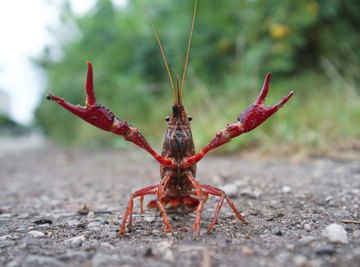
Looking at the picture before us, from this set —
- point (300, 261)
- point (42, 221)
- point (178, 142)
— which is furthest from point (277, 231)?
point (42, 221)

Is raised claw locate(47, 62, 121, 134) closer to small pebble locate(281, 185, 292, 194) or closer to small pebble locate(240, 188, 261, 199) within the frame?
small pebble locate(240, 188, 261, 199)

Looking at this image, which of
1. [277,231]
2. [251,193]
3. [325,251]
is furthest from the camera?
[251,193]

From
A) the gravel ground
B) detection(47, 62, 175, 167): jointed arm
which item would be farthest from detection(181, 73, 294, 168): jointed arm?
the gravel ground

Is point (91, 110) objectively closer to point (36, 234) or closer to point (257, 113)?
point (36, 234)

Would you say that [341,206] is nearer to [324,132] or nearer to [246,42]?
[324,132]

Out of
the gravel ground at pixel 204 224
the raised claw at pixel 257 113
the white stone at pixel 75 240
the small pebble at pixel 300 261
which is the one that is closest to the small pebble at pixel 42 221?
the gravel ground at pixel 204 224

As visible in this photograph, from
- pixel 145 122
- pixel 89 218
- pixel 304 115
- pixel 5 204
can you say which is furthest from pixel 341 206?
pixel 145 122
